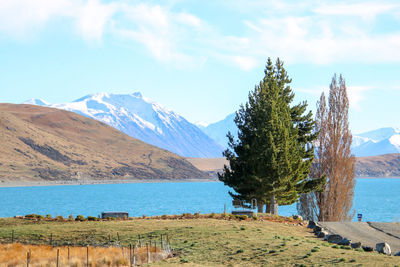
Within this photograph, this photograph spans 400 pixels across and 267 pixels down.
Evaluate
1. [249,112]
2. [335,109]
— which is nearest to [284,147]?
[249,112]

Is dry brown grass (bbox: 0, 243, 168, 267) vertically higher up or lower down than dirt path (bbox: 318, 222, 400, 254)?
lower down

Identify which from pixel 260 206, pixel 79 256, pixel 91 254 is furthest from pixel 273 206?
pixel 79 256

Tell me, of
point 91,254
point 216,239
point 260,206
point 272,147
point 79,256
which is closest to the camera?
point 79,256

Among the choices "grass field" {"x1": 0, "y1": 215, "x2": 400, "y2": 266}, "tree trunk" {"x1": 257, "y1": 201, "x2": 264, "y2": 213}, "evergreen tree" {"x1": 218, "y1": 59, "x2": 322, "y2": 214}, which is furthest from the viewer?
"tree trunk" {"x1": 257, "y1": 201, "x2": 264, "y2": 213}

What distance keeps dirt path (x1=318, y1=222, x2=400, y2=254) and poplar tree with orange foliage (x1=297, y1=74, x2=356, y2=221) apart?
1082 centimetres

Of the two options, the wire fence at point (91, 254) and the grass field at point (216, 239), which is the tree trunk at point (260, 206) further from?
the wire fence at point (91, 254)

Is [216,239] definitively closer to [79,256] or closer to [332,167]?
[79,256]

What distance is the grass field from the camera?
25.8m

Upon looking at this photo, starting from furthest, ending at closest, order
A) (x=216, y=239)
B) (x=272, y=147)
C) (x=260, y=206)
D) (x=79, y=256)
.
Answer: (x=260, y=206), (x=272, y=147), (x=216, y=239), (x=79, y=256)

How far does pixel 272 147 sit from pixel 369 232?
1056cm

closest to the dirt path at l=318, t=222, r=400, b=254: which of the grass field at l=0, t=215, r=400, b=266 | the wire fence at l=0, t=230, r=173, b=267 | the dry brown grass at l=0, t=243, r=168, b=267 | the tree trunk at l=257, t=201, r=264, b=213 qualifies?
the grass field at l=0, t=215, r=400, b=266

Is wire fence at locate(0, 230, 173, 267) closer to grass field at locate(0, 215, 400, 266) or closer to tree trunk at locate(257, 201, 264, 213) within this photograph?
grass field at locate(0, 215, 400, 266)

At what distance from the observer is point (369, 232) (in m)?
37.8

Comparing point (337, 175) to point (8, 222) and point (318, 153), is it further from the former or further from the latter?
point (8, 222)
